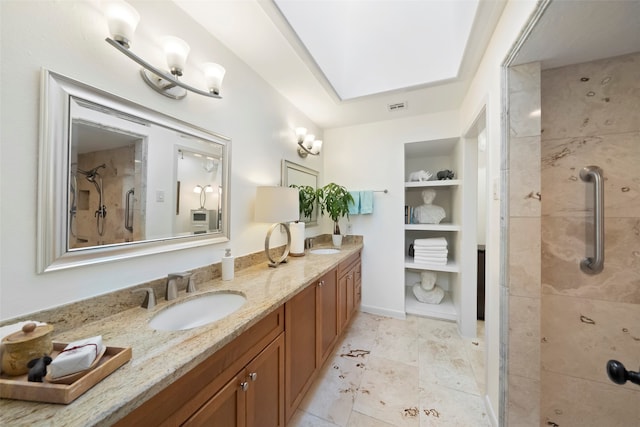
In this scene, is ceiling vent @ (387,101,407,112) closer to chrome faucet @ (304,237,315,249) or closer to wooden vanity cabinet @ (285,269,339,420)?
chrome faucet @ (304,237,315,249)

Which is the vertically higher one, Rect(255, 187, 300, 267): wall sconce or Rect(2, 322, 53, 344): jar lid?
Rect(255, 187, 300, 267): wall sconce

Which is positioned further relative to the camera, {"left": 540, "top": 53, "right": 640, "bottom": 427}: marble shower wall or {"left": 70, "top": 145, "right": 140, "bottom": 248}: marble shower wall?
{"left": 540, "top": 53, "right": 640, "bottom": 427}: marble shower wall

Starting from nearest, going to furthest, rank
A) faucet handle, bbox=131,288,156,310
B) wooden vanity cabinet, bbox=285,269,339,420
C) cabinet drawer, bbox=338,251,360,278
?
faucet handle, bbox=131,288,156,310 < wooden vanity cabinet, bbox=285,269,339,420 < cabinet drawer, bbox=338,251,360,278

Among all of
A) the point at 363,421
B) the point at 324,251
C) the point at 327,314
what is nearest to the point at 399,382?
the point at 363,421

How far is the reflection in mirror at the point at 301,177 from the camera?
7.00 ft

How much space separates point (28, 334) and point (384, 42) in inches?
104

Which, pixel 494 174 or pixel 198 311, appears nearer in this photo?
pixel 198 311

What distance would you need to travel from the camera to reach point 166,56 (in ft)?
3.51

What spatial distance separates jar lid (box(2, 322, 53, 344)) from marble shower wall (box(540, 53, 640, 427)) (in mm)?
2077

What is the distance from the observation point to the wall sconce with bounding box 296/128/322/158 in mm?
2258

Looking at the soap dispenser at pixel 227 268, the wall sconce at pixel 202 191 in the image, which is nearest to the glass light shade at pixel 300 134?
the wall sconce at pixel 202 191

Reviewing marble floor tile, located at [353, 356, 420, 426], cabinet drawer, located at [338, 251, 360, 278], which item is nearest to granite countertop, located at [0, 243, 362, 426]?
cabinet drawer, located at [338, 251, 360, 278]

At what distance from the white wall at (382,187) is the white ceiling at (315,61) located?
0.16 metres

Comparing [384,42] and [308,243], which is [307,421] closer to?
[308,243]
